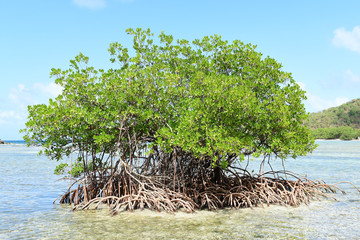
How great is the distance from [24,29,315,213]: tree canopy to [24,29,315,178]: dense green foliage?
24 millimetres

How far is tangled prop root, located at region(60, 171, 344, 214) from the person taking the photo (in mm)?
9156

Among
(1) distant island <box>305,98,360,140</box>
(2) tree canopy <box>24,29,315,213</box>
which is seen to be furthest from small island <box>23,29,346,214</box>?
(1) distant island <box>305,98,360,140</box>

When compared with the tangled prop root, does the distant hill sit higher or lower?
higher

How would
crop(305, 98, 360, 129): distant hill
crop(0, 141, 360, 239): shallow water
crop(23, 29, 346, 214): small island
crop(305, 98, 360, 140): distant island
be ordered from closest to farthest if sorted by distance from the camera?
crop(0, 141, 360, 239): shallow water → crop(23, 29, 346, 214): small island → crop(305, 98, 360, 140): distant island → crop(305, 98, 360, 129): distant hill

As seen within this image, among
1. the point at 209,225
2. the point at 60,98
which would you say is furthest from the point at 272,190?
the point at 60,98

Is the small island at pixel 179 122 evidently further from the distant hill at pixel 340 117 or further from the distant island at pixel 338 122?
the distant hill at pixel 340 117

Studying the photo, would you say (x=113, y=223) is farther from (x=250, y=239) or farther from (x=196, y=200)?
(x=250, y=239)

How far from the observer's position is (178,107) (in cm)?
923

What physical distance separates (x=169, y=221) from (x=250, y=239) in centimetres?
197

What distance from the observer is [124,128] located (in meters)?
8.91

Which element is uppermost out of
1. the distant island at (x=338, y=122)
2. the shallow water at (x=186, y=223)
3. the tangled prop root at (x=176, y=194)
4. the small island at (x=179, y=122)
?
the distant island at (x=338, y=122)

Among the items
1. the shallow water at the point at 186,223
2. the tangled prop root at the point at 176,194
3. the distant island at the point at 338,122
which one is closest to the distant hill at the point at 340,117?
the distant island at the point at 338,122

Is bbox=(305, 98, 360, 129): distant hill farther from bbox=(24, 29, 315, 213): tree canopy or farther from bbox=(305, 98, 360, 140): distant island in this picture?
bbox=(24, 29, 315, 213): tree canopy

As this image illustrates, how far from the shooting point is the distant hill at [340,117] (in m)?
101
